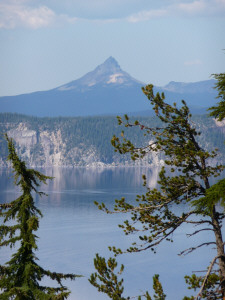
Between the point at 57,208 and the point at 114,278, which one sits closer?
the point at 114,278

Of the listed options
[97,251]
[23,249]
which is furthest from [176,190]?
[97,251]

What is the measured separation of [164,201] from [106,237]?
64.9 m

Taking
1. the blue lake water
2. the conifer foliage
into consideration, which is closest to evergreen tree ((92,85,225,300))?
the conifer foliage

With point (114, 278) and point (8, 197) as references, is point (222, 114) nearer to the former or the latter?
point (114, 278)

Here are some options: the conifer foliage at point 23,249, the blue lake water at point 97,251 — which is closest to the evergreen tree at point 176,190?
the conifer foliage at point 23,249

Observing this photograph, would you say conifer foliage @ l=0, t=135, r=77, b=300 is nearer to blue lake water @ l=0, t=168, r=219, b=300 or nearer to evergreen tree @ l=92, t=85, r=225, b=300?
evergreen tree @ l=92, t=85, r=225, b=300

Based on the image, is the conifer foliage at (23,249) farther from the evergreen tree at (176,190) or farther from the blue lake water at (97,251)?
the blue lake water at (97,251)

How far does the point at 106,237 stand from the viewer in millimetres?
75062

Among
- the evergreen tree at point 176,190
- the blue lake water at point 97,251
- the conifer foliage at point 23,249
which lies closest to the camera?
the evergreen tree at point 176,190

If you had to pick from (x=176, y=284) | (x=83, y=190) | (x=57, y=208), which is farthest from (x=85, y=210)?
(x=176, y=284)

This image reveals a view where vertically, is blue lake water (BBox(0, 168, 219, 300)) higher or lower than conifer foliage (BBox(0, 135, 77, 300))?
lower

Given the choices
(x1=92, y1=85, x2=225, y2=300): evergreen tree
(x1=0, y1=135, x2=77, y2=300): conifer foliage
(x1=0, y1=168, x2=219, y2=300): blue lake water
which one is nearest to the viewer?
(x1=92, y1=85, x2=225, y2=300): evergreen tree

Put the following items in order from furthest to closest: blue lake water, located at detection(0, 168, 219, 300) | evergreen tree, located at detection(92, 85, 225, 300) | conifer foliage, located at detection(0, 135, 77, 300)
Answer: blue lake water, located at detection(0, 168, 219, 300) < conifer foliage, located at detection(0, 135, 77, 300) < evergreen tree, located at detection(92, 85, 225, 300)

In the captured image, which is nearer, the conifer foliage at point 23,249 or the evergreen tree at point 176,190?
the evergreen tree at point 176,190
